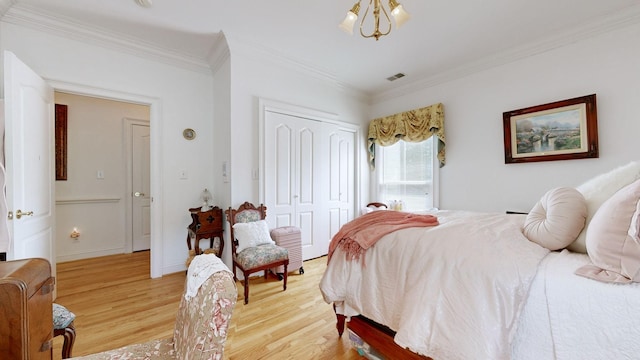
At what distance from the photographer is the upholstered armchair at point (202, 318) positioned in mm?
803

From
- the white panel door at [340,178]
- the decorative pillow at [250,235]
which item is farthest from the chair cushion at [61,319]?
the white panel door at [340,178]

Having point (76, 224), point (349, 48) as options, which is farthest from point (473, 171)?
point (76, 224)

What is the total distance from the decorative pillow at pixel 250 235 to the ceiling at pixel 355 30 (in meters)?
2.07

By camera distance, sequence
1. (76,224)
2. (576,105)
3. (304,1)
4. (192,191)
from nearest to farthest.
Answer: (304,1) → (576,105) → (192,191) → (76,224)

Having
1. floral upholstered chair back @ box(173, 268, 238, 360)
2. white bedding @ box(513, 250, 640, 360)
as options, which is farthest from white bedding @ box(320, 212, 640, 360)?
floral upholstered chair back @ box(173, 268, 238, 360)

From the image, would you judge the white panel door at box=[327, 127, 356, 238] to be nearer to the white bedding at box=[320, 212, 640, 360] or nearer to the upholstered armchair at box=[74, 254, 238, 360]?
the white bedding at box=[320, 212, 640, 360]

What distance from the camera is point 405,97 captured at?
13.2ft

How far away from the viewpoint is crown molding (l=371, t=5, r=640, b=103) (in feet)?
7.53

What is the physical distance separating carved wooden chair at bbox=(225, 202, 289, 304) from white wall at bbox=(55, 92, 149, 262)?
255 cm

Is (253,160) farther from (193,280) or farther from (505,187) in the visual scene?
(505,187)

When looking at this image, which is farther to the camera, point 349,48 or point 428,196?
point 428,196

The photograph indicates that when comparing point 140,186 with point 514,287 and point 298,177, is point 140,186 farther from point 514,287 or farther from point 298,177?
point 514,287

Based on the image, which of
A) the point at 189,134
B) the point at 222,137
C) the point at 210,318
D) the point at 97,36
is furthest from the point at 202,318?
the point at 97,36

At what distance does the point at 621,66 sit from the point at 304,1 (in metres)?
3.09
